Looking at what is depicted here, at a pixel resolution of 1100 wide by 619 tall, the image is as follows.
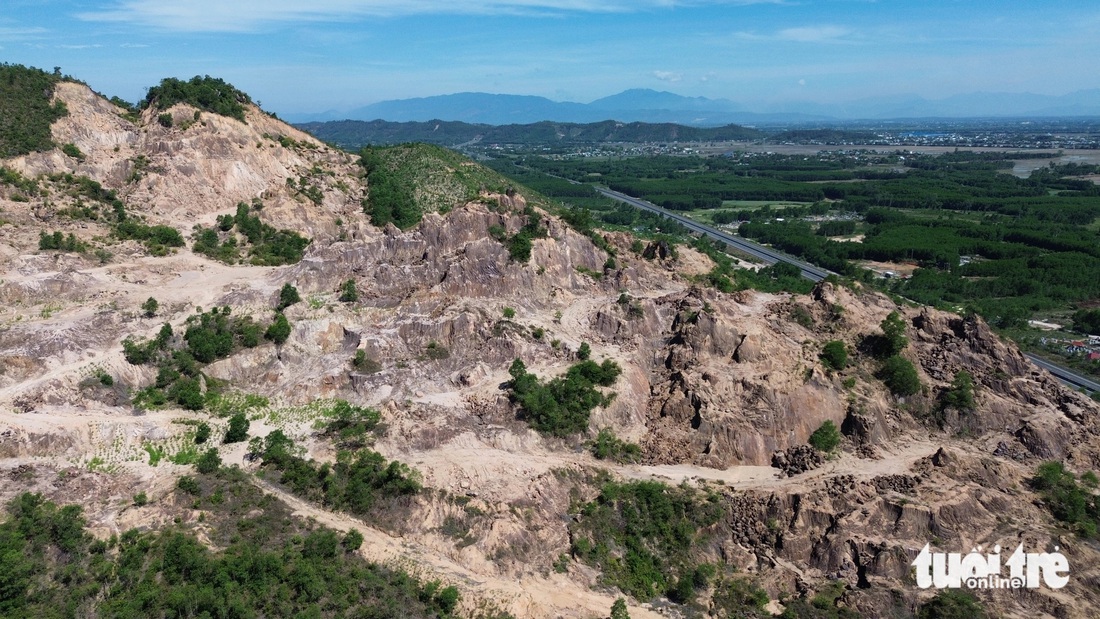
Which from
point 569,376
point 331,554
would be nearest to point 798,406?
point 569,376

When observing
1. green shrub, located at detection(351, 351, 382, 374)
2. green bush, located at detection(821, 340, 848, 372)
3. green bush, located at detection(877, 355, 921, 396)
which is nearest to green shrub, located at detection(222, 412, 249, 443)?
green shrub, located at detection(351, 351, 382, 374)

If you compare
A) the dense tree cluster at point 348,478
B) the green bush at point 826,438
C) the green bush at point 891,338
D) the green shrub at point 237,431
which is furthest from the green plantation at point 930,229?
the green shrub at point 237,431

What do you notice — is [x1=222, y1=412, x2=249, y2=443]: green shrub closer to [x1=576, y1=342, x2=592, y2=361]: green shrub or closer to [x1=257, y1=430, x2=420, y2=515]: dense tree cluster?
[x1=257, y1=430, x2=420, y2=515]: dense tree cluster

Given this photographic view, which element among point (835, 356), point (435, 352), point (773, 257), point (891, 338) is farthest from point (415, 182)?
point (891, 338)

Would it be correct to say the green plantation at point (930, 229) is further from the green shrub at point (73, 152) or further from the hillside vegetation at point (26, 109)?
the hillside vegetation at point (26, 109)

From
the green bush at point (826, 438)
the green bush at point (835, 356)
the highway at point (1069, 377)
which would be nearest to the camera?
the green bush at point (826, 438)

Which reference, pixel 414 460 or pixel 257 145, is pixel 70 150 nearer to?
pixel 257 145

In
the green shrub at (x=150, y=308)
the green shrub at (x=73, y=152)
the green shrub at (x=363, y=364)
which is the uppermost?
the green shrub at (x=73, y=152)
